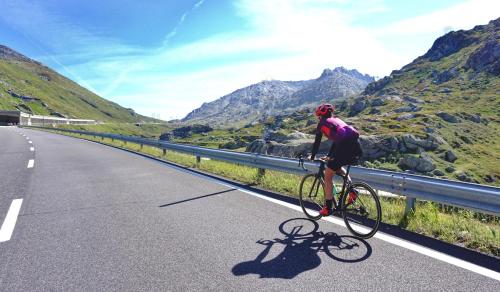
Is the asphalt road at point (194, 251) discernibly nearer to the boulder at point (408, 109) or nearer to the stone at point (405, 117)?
the stone at point (405, 117)

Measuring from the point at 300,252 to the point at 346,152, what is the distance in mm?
1780

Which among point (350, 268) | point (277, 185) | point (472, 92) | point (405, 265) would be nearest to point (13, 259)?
point (350, 268)

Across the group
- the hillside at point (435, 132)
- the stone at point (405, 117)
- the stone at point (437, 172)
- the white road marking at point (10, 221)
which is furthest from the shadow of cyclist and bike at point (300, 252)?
the stone at point (405, 117)

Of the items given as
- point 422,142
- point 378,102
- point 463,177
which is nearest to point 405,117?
point 422,142

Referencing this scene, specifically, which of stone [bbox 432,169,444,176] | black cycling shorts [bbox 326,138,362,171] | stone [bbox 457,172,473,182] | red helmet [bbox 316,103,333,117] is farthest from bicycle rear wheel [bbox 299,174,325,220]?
stone [bbox 457,172,473,182]

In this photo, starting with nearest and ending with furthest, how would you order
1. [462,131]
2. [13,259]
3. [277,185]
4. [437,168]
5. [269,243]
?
[13,259] < [269,243] < [277,185] < [437,168] < [462,131]

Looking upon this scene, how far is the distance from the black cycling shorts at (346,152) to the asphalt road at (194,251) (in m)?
1.09

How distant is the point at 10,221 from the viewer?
20.3ft

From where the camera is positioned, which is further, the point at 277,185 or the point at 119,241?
the point at 277,185

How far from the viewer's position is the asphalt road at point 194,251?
12.7 feet

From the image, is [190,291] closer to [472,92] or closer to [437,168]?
[437,168]

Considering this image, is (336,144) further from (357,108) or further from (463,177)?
(357,108)

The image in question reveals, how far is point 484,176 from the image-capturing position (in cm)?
7831

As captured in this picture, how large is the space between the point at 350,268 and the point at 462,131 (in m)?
122
